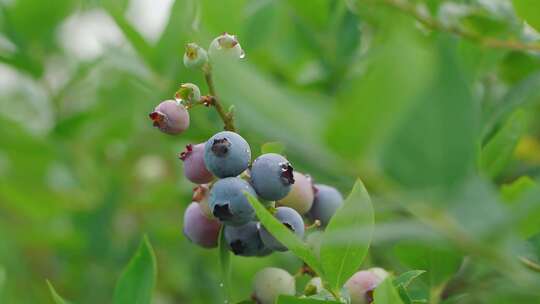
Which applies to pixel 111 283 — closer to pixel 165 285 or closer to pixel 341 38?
pixel 165 285

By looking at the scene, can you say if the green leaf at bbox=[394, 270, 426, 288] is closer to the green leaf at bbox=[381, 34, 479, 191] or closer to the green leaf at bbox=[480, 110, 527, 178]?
the green leaf at bbox=[480, 110, 527, 178]

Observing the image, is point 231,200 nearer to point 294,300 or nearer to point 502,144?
point 294,300

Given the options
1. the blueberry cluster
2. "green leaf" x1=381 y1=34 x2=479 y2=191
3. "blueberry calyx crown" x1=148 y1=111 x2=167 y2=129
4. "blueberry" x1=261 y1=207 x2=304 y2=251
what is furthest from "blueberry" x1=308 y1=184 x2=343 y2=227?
"green leaf" x1=381 y1=34 x2=479 y2=191

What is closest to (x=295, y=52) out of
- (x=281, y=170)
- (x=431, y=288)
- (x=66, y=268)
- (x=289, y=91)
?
(x=66, y=268)

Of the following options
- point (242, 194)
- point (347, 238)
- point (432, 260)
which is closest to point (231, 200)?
point (242, 194)

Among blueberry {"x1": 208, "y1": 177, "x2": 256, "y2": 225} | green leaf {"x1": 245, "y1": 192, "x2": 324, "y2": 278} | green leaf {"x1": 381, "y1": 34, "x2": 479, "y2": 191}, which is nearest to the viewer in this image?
green leaf {"x1": 381, "y1": 34, "x2": 479, "y2": 191}

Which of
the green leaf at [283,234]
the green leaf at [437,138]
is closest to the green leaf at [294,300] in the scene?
the green leaf at [283,234]

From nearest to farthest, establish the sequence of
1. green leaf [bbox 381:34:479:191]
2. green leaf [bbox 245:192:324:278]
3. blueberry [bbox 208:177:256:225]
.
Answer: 1. green leaf [bbox 381:34:479:191]
2. green leaf [bbox 245:192:324:278]
3. blueberry [bbox 208:177:256:225]
